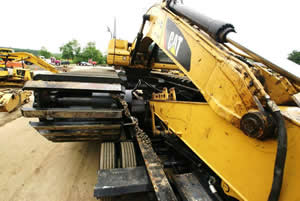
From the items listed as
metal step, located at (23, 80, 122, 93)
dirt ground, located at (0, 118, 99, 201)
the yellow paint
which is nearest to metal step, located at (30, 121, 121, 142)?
metal step, located at (23, 80, 122, 93)

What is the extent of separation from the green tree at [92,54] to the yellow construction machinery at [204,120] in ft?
169

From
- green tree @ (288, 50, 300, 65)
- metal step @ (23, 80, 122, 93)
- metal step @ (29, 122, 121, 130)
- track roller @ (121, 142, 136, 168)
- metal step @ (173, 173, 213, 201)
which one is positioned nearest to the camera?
metal step @ (173, 173, 213, 201)

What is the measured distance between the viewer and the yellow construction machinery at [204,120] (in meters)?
0.66

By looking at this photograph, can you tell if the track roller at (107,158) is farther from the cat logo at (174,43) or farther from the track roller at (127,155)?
the cat logo at (174,43)

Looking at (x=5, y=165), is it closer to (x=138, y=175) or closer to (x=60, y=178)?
(x=60, y=178)

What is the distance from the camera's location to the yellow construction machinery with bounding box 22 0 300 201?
660 mm

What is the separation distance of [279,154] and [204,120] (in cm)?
50

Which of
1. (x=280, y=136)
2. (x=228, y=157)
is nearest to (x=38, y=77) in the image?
(x=228, y=157)

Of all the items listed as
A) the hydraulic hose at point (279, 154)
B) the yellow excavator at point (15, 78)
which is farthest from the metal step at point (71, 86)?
the yellow excavator at point (15, 78)

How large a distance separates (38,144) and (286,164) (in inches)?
170

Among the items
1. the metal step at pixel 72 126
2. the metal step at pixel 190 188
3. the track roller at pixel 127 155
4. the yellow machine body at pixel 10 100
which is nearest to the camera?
the metal step at pixel 190 188

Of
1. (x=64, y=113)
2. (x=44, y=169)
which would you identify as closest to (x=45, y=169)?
(x=44, y=169)

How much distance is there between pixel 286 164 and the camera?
0.62 m

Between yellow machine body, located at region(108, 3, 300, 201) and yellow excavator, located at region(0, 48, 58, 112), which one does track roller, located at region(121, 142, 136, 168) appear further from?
yellow excavator, located at region(0, 48, 58, 112)
